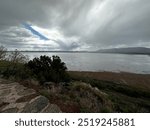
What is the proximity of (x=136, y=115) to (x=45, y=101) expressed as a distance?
2.78 m

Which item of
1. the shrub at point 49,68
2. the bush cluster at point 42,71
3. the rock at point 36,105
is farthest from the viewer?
the shrub at point 49,68

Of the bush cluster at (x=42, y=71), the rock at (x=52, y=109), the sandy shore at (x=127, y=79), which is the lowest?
the sandy shore at (x=127, y=79)

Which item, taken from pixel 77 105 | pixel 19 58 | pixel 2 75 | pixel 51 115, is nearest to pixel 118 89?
pixel 19 58

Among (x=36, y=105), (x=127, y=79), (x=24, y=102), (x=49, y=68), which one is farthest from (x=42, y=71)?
(x=127, y=79)

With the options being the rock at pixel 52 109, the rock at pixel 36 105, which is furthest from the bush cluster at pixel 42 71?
the rock at pixel 52 109

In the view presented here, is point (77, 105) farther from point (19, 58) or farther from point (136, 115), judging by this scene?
point (19, 58)

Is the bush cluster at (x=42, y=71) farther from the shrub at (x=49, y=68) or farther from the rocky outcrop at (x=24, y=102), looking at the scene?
the rocky outcrop at (x=24, y=102)

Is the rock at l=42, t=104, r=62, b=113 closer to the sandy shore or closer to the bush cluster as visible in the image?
the bush cluster

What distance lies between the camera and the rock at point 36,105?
14.3 feet

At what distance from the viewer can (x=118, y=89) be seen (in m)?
22.2

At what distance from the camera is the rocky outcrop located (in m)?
4.42

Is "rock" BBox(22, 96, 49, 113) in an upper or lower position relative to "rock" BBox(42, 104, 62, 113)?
upper

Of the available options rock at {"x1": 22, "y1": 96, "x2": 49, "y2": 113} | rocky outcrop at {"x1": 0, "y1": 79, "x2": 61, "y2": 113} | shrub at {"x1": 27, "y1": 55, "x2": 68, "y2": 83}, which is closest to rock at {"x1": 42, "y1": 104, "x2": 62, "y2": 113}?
rocky outcrop at {"x1": 0, "y1": 79, "x2": 61, "y2": 113}

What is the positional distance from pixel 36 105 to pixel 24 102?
517 millimetres
